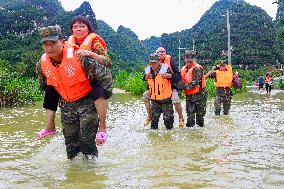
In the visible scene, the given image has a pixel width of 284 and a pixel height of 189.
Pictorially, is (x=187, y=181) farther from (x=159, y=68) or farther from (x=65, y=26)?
(x=65, y=26)

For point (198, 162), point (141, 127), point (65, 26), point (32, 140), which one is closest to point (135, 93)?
point (141, 127)

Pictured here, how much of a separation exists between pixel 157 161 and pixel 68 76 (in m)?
1.57

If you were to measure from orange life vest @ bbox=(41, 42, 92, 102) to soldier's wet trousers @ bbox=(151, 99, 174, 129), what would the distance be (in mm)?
4104

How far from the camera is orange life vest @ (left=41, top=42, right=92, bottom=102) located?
481cm

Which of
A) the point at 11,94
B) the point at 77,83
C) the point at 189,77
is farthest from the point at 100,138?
the point at 11,94

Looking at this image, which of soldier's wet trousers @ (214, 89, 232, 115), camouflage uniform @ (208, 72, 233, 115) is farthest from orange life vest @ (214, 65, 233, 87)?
soldier's wet trousers @ (214, 89, 232, 115)

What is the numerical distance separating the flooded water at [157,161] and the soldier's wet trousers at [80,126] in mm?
190

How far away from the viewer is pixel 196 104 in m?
9.70

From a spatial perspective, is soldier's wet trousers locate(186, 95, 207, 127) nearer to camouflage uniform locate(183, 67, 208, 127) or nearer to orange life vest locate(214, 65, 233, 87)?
camouflage uniform locate(183, 67, 208, 127)

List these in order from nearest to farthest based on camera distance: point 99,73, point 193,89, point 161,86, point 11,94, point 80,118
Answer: point 99,73 < point 80,118 < point 161,86 < point 193,89 < point 11,94

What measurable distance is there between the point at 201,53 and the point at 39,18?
25647 millimetres

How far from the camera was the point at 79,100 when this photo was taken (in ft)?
16.7

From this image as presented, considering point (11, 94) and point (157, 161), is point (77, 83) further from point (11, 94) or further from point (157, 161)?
point (11, 94)

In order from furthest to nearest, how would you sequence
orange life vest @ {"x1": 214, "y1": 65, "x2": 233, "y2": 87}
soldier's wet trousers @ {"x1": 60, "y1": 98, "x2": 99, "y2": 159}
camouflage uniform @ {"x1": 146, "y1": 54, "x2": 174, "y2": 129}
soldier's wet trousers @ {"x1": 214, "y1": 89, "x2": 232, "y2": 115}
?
1. orange life vest @ {"x1": 214, "y1": 65, "x2": 233, "y2": 87}
2. soldier's wet trousers @ {"x1": 214, "y1": 89, "x2": 232, "y2": 115}
3. camouflage uniform @ {"x1": 146, "y1": 54, "x2": 174, "y2": 129}
4. soldier's wet trousers @ {"x1": 60, "y1": 98, "x2": 99, "y2": 159}
